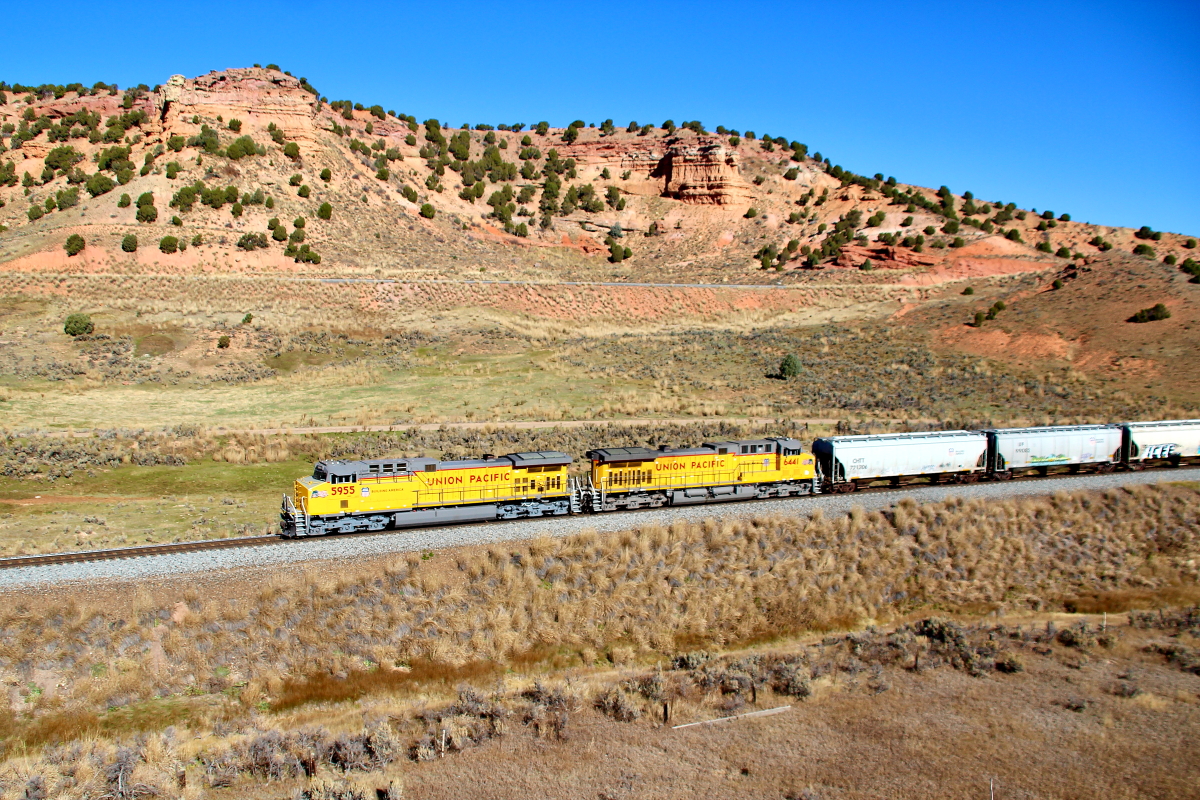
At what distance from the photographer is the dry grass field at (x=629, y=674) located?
1408cm

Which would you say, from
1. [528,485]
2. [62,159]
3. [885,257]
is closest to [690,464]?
[528,485]

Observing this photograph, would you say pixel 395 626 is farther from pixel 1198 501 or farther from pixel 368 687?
pixel 1198 501

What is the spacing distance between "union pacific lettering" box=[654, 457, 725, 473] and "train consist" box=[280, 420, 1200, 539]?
40 mm

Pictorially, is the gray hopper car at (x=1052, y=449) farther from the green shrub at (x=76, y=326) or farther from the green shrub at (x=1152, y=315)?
the green shrub at (x=76, y=326)

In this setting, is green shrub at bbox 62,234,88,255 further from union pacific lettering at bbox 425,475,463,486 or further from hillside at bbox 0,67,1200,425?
union pacific lettering at bbox 425,475,463,486

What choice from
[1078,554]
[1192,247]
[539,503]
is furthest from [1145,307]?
[539,503]

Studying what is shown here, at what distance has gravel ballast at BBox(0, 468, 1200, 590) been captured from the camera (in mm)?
19234

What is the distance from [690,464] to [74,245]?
6669 centimetres

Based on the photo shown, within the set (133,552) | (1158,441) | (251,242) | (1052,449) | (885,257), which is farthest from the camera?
(885,257)

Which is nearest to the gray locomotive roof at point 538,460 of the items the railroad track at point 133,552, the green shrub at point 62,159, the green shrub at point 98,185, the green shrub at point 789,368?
the railroad track at point 133,552

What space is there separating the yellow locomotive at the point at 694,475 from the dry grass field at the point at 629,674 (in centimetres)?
269

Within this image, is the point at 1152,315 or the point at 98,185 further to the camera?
the point at 98,185

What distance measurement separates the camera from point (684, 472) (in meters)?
26.8

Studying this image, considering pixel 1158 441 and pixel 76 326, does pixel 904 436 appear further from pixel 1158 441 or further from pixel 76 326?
pixel 76 326
